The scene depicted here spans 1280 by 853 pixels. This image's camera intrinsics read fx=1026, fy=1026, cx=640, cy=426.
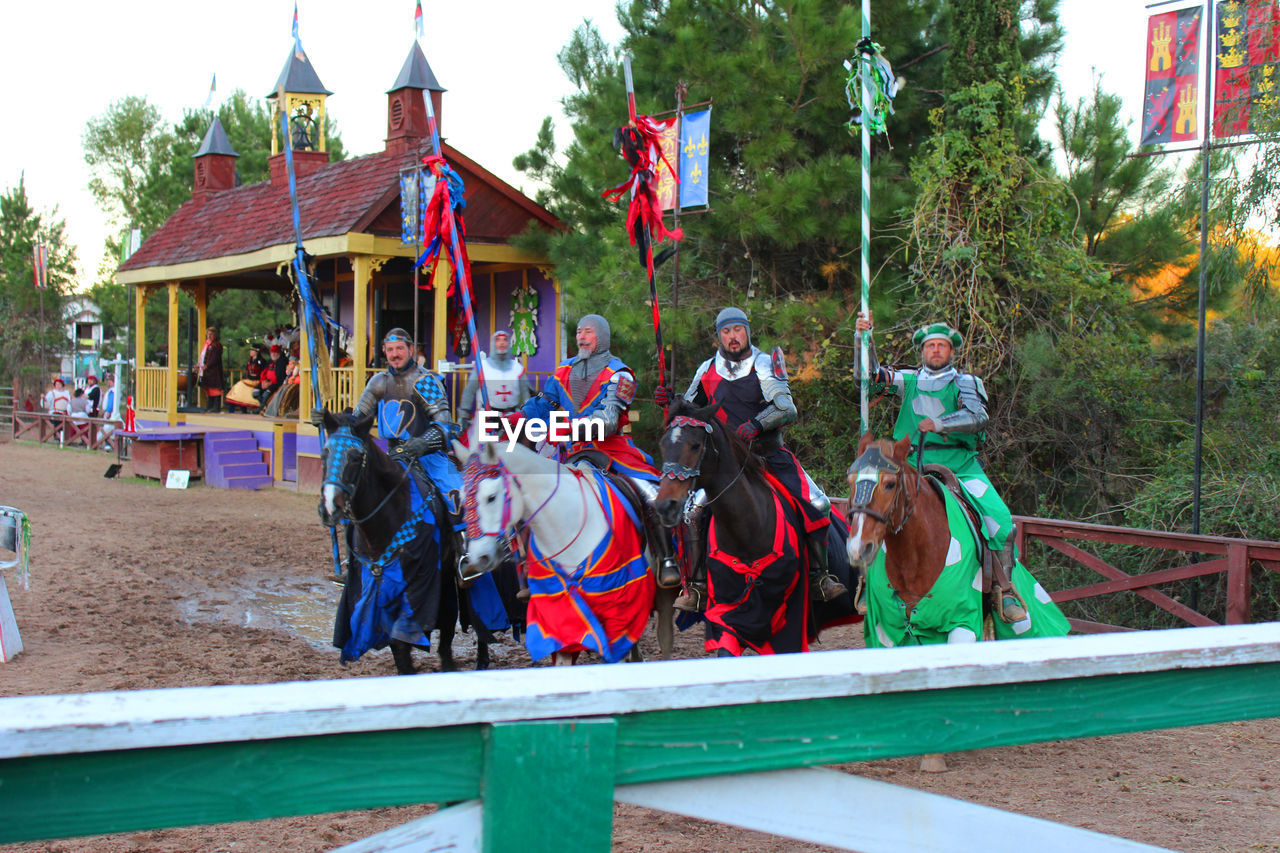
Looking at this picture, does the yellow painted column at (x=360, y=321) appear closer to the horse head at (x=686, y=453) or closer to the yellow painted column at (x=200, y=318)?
the yellow painted column at (x=200, y=318)

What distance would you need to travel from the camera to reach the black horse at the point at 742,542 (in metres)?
5.48

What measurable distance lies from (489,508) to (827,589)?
2103 mm

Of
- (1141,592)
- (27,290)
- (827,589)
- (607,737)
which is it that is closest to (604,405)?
(827,589)

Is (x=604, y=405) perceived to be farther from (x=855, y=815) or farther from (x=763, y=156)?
(x=763, y=156)

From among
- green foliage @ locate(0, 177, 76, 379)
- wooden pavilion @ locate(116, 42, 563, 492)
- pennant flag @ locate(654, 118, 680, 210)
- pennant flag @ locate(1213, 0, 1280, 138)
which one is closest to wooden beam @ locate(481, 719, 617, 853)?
pennant flag @ locate(654, 118, 680, 210)

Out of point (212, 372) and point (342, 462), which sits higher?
point (212, 372)

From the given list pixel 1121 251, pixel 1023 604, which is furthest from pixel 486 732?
pixel 1121 251

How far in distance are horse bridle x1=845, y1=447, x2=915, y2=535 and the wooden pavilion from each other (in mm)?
9793

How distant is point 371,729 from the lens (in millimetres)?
1303

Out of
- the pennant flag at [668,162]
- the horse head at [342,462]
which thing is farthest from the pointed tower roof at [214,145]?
the horse head at [342,462]

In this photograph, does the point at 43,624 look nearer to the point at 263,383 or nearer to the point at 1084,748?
the point at 1084,748

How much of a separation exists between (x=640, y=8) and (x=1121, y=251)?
6422mm

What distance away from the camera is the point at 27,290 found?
1462 inches

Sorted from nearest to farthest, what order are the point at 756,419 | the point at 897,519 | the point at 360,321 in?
1. the point at 897,519
2. the point at 756,419
3. the point at 360,321
